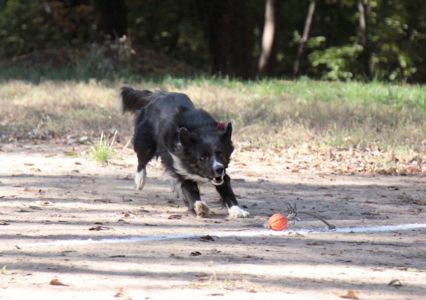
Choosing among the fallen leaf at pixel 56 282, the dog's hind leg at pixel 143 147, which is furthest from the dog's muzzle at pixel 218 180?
the fallen leaf at pixel 56 282

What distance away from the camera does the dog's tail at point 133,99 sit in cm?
1127

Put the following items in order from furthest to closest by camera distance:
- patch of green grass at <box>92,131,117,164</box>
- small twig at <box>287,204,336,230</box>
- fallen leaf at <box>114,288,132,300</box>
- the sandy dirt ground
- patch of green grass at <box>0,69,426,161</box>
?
patch of green grass at <box>0,69,426,161</box> → patch of green grass at <box>92,131,117,164</box> → small twig at <box>287,204,336,230</box> → the sandy dirt ground → fallen leaf at <box>114,288,132,300</box>

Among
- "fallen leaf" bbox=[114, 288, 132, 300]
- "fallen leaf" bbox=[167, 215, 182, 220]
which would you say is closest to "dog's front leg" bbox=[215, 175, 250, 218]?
"fallen leaf" bbox=[167, 215, 182, 220]

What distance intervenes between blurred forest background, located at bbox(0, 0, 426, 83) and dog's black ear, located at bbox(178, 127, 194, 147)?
1462cm

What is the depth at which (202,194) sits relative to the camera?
1076 centimetres

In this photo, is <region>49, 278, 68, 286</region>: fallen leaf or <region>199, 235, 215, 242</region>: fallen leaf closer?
<region>49, 278, 68, 286</region>: fallen leaf

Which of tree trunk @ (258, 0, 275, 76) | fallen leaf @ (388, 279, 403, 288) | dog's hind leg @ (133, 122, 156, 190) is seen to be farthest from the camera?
tree trunk @ (258, 0, 275, 76)

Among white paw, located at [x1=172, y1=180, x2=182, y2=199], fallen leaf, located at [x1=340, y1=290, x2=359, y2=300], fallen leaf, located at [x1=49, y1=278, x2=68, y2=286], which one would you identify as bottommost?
white paw, located at [x1=172, y1=180, x2=182, y2=199]

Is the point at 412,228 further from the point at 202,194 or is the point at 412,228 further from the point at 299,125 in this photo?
the point at 299,125

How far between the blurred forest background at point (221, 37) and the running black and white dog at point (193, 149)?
13.7m

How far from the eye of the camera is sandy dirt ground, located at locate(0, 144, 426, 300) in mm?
6121

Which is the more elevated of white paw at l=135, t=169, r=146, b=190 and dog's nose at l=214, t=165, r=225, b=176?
dog's nose at l=214, t=165, r=225, b=176

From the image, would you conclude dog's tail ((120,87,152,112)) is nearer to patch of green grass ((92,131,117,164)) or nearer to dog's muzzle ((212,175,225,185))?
patch of green grass ((92,131,117,164))

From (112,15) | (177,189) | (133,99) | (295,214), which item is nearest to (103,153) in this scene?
(133,99)
